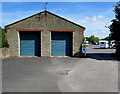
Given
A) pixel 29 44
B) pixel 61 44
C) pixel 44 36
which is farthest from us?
pixel 61 44

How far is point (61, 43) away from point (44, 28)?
2.82m

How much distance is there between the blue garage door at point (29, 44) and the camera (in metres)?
16.8

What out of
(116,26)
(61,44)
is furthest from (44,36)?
(116,26)

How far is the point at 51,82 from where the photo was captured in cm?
652

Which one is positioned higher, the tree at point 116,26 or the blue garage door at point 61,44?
the tree at point 116,26

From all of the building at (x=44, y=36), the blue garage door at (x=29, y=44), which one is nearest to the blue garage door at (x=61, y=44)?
the building at (x=44, y=36)

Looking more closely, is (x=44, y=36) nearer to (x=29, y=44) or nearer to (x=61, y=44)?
(x=29, y=44)

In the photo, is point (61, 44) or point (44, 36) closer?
point (44, 36)

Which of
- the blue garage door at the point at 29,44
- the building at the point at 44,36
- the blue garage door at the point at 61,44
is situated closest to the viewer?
the building at the point at 44,36

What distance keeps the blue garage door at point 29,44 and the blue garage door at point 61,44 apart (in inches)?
78.1

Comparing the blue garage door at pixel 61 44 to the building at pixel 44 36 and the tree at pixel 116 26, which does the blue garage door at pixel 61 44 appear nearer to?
the building at pixel 44 36

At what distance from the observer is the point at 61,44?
17125 millimetres

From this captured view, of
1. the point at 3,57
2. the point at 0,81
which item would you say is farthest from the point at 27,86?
the point at 3,57

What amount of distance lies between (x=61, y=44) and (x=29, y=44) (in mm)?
3975
